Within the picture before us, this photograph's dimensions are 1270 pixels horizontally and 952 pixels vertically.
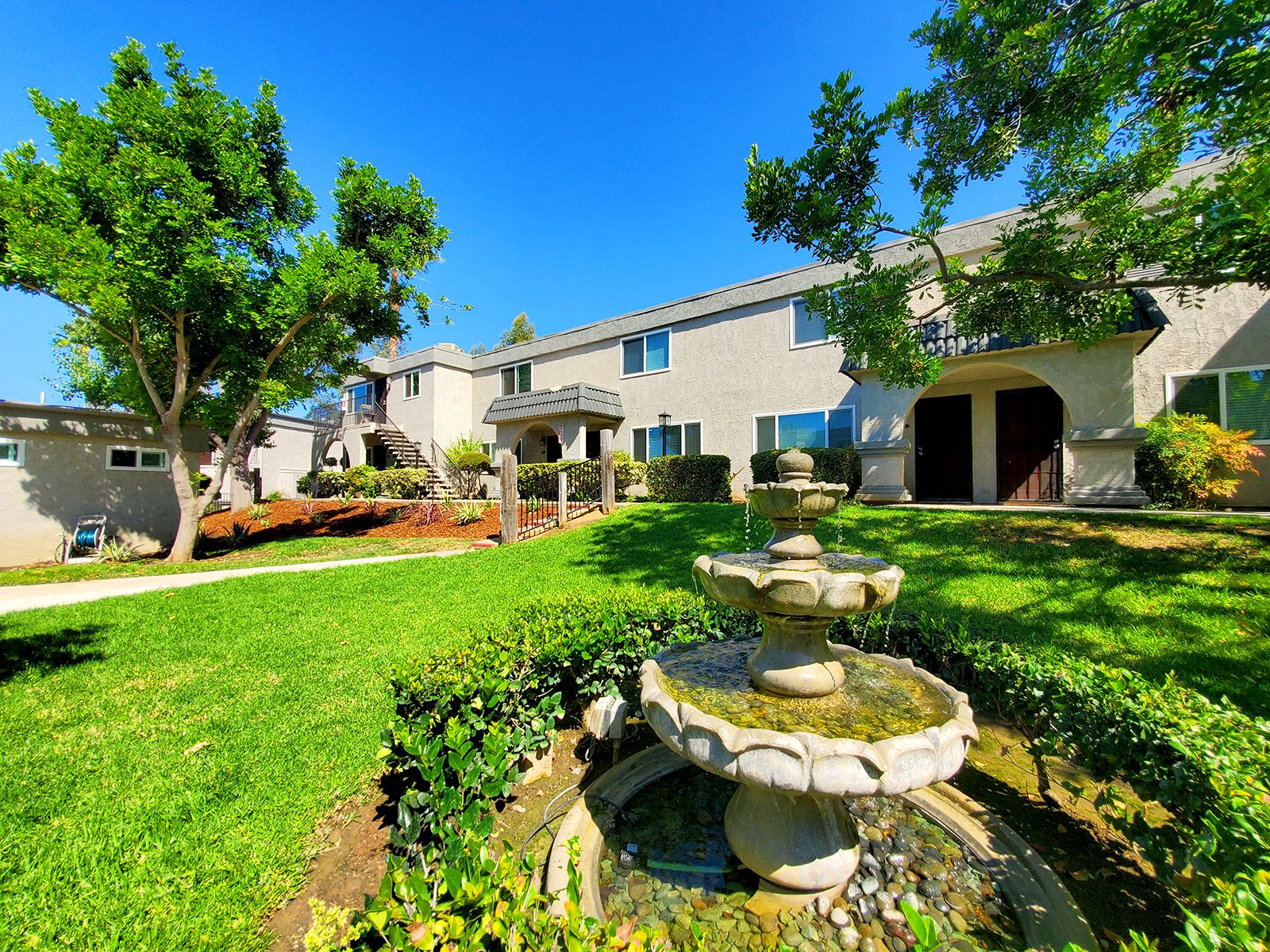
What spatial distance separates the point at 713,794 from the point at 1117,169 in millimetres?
9421

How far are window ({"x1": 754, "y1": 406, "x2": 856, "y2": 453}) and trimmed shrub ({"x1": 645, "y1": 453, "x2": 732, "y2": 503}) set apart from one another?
1.51 metres

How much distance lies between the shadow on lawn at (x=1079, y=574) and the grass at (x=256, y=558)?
5.12 metres

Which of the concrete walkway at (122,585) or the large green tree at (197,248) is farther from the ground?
the large green tree at (197,248)

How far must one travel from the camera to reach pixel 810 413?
14305 mm

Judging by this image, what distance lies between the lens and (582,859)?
7.55 ft

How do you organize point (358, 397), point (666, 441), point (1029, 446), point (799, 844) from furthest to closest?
1. point (358, 397)
2. point (666, 441)
3. point (1029, 446)
4. point (799, 844)

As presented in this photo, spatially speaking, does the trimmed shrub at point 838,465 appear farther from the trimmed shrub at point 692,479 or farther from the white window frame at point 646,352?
the white window frame at point 646,352

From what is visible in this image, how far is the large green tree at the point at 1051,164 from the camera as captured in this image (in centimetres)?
477

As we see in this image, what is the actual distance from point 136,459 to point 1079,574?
20.1 m

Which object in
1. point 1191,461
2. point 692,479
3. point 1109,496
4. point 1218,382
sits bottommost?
point 1109,496

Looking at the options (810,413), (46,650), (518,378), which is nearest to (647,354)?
(810,413)

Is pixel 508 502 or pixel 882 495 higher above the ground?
pixel 508 502

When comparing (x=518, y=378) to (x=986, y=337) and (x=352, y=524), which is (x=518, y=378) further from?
(x=986, y=337)

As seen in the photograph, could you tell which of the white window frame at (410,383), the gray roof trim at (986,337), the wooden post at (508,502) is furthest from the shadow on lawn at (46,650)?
the white window frame at (410,383)
